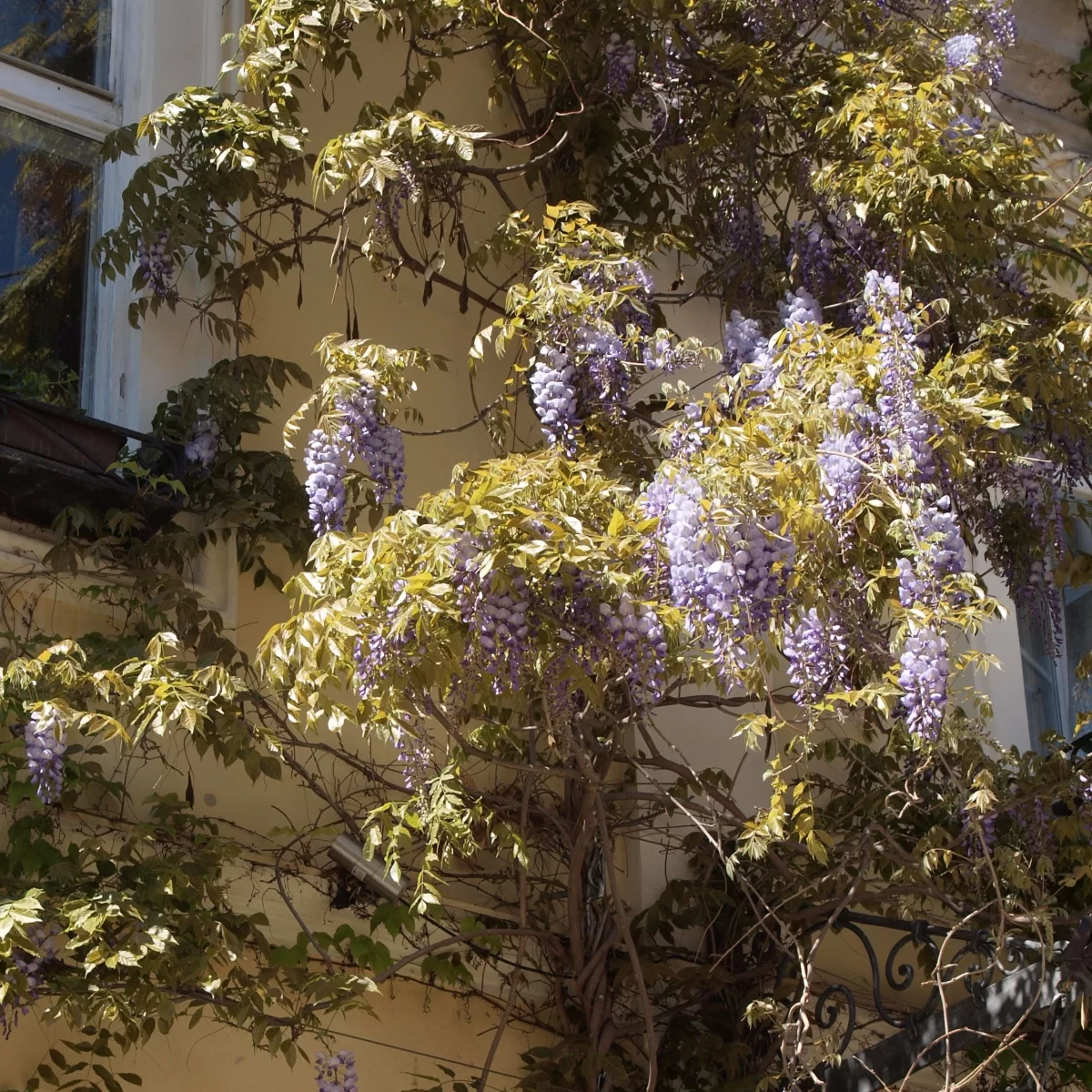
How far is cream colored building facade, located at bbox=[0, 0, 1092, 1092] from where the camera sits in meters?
3.92

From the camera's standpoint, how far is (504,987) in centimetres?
435

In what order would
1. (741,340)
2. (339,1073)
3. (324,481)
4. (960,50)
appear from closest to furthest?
(339,1073) < (324,481) < (741,340) < (960,50)

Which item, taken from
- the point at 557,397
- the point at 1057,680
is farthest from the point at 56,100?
the point at 1057,680

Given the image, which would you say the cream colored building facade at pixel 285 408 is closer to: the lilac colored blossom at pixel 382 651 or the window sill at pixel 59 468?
the window sill at pixel 59 468

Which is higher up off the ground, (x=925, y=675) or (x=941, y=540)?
(x=941, y=540)

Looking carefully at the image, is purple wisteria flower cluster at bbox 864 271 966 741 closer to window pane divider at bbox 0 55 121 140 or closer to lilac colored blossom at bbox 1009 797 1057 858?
lilac colored blossom at bbox 1009 797 1057 858

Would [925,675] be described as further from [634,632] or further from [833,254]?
[833,254]

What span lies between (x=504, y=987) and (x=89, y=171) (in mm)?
2427

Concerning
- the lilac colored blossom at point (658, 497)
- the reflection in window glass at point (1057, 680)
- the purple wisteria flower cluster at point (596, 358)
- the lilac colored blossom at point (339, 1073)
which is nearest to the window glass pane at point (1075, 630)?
the reflection in window glass at point (1057, 680)

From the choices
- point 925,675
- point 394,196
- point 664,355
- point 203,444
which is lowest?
point 925,675

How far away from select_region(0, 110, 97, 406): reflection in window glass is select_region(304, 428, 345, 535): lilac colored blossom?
2.87 feet

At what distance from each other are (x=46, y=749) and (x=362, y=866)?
93 cm

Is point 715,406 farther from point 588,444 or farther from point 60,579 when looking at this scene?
point 60,579

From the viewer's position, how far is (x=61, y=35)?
4695 mm
